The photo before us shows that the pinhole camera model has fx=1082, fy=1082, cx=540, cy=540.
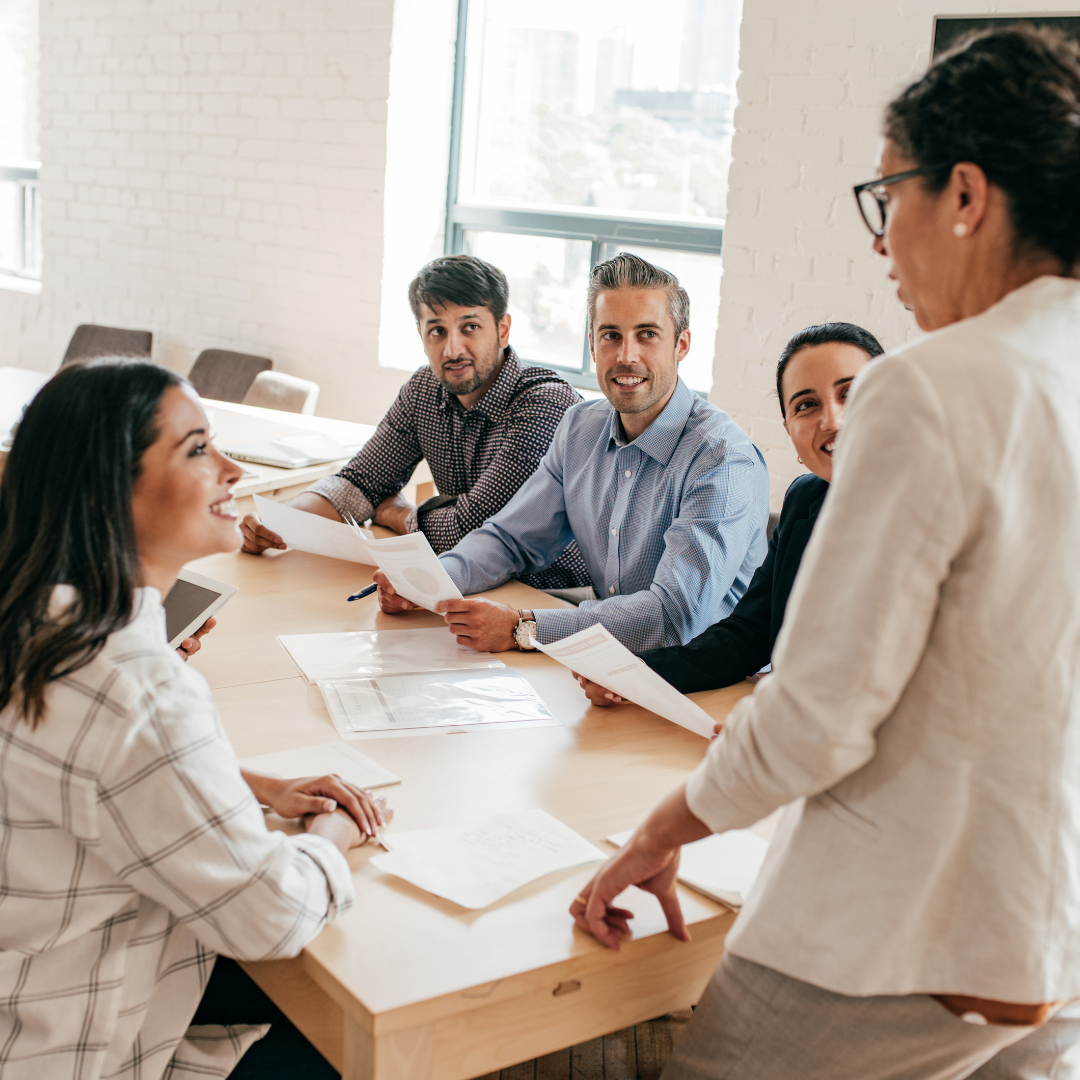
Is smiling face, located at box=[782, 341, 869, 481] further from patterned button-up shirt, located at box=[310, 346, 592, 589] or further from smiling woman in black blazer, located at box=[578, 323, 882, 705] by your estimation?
patterned button-up shirt, located at box=[310, 346, 592, 589]

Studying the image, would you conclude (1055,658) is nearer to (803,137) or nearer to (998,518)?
(998,518)

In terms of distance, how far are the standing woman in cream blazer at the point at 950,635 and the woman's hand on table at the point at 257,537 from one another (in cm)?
151

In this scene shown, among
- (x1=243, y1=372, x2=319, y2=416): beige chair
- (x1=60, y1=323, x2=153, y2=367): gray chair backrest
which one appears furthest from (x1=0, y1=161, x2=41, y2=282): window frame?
(x1=243, y1=372, x2=319, y2=416): beige chair

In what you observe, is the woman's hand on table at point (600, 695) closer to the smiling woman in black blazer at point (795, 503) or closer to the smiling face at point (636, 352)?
the smiling woman in black blazer at point (795, 503)

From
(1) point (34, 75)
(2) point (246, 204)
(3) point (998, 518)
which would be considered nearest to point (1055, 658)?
(3) point (998, 518)

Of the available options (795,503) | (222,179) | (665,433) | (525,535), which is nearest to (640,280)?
(665,433)

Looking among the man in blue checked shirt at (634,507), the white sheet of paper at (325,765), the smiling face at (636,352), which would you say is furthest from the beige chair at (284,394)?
the white sheet of paper at (325,765)

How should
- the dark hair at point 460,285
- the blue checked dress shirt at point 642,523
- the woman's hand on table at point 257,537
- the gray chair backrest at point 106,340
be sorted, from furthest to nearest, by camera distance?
the gray chair backrest at point 106,340
the dark hair at point 460,285
the woman's hand on table at point 257,537
the blue checked dress shirt at point 642,523

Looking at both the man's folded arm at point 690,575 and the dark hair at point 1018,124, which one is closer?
the dark hair at point 1018,124

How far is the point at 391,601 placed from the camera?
6.19 ft

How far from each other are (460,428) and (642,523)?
78 cm

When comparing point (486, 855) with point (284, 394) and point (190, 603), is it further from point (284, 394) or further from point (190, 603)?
point (284, 394)

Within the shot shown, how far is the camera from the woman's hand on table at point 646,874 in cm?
89

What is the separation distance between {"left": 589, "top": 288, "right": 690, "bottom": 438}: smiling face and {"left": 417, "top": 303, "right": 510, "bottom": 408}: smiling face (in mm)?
488
